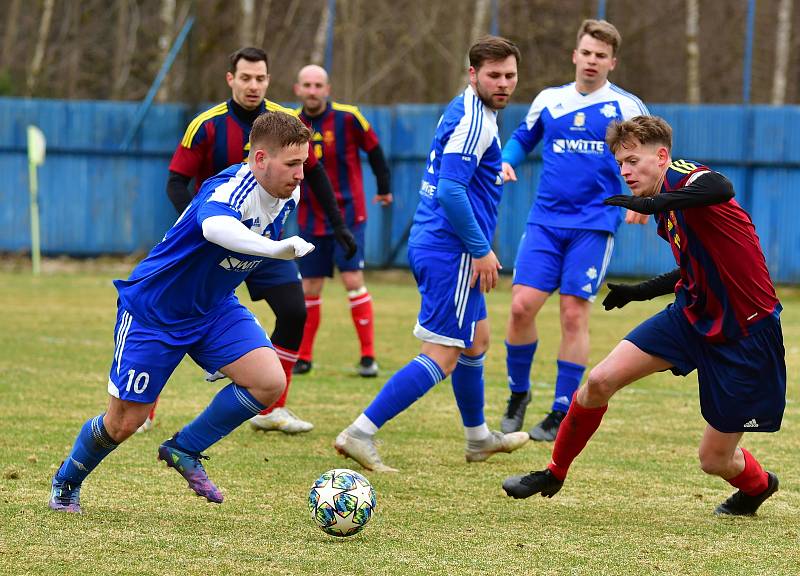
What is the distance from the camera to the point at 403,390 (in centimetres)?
589

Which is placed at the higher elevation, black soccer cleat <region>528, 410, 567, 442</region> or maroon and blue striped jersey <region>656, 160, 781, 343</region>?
maroon and blue striped jersey <region>656, 160, 781, 343</region>

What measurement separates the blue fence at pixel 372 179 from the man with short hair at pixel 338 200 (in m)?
7.84

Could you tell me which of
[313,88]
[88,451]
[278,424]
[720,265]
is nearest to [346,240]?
[278,424]

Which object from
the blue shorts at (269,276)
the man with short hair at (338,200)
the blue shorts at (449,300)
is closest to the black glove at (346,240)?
the blue shorts at (269,276)

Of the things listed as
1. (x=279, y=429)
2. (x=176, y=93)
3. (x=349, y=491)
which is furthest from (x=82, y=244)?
(x=349, y=491)

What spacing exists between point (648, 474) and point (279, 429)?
2099 millimetres

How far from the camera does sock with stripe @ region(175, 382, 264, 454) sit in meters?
4.98

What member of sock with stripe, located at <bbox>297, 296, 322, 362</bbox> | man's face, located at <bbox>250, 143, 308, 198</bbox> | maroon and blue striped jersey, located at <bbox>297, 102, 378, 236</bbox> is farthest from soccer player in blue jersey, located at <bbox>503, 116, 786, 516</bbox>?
maroon and blue striped jersey, located at <bbox>297, 102, 378, 236</bbox>

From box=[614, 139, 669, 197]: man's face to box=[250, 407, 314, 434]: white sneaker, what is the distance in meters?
2.77

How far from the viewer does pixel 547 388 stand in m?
8.86

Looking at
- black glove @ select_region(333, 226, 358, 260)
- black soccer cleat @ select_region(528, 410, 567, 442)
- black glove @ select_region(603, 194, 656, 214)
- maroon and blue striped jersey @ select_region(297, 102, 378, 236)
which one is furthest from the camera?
maroon and blue striped jersey @ select_region(297, 102, 378, 236)

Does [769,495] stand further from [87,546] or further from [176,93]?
[176,93]

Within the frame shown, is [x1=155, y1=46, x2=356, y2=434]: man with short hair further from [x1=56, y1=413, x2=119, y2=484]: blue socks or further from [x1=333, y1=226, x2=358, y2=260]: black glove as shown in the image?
[x1=56, y1=413, x2=119, y2=484]: blue socks

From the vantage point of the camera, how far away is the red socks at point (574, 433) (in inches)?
205
